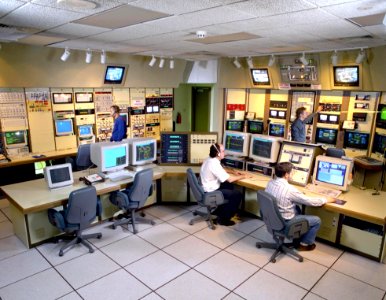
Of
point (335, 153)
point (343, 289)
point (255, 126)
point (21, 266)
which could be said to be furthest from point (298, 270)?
point (255, 126)

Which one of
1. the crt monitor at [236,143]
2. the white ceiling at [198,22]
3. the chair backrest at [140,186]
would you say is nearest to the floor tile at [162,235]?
the chair backrest at [140,186]

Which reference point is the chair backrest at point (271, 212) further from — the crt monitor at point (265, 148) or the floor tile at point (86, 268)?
the floor tile at point (86, 268)

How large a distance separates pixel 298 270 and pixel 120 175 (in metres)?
2.64

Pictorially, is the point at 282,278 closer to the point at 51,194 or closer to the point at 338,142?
the point at 51,194

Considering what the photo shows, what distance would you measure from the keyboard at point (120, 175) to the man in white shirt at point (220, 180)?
1.08m

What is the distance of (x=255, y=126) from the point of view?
23.9ft

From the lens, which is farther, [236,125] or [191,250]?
[236,125]

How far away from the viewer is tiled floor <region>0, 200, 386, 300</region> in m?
2.91

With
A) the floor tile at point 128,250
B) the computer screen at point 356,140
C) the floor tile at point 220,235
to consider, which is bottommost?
the floor tile at point 128,250

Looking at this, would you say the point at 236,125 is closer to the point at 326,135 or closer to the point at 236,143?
the point at 326,135

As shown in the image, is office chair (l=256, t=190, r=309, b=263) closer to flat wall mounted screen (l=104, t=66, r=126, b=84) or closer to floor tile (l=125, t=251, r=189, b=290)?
floor tile (l=125, t=251, r=189, b=290)

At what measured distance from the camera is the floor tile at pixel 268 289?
288 centimetres

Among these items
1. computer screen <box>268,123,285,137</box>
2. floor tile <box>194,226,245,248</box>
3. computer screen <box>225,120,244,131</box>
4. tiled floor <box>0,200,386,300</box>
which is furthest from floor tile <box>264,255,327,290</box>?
computer screen <box>225,120,244,131</box>

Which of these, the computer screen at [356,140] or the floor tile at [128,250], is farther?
the computer screen at [356,140]
